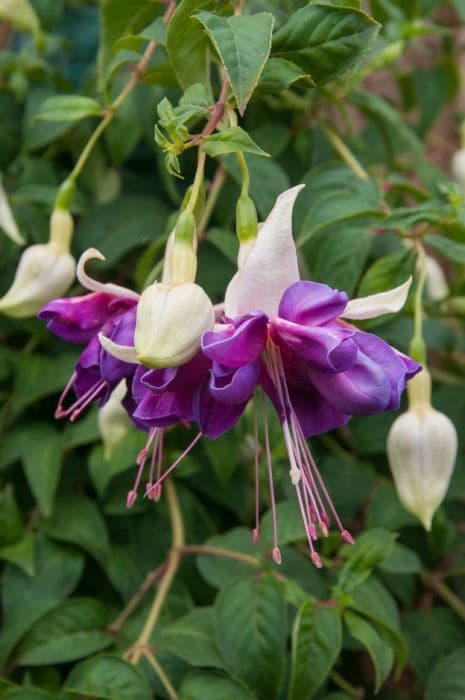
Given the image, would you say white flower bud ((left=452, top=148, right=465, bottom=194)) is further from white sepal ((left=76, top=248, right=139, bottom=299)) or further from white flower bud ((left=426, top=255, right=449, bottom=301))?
white sepal ((left=76, top=248, right=139, bottom=299))

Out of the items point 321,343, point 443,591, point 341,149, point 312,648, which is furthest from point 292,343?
point 443,591

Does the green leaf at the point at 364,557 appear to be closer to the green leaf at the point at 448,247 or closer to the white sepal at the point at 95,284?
the green leaf at the point at 448,247

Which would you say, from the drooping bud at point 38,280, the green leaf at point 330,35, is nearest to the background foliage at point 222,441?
the green leaf at point 330,35

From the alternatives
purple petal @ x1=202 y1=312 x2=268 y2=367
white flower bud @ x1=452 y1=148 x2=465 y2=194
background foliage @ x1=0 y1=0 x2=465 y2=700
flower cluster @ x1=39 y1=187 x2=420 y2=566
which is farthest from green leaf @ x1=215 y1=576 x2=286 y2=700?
white flower bud @ x1=452 y1=148 x2=465 y2=194

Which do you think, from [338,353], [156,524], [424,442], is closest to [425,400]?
[424,442]

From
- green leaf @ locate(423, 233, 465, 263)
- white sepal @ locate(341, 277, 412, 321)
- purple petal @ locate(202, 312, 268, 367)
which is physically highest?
purple petal @ locate(202, 312, 268, 367)

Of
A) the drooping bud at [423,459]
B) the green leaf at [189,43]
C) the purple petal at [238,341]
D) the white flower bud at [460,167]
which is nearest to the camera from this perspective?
the purple petal at [238,341]

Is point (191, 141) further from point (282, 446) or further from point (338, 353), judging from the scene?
point (282, 446)
